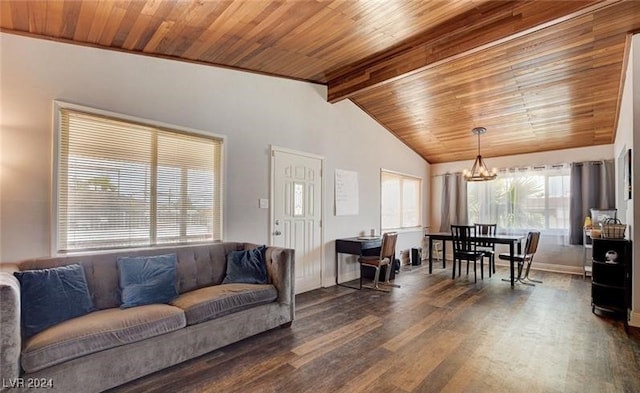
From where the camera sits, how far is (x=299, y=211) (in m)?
4.50

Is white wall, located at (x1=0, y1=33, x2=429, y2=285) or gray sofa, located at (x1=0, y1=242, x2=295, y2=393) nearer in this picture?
gray sofa, located at (x1=0, y1=242, x2=295, y2=393)

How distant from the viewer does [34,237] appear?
8.07ft

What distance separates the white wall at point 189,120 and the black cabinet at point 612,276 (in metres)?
3.20

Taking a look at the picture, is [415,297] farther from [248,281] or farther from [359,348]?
[248,281]

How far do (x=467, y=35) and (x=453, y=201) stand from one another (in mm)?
4739

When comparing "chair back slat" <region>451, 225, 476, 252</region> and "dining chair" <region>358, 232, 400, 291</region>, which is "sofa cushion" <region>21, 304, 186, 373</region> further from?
"chair back slat" <region>451, 225, 476, 252</region>

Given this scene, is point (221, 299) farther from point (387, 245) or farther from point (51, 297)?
point (387, 245)

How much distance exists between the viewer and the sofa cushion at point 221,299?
8.20ft

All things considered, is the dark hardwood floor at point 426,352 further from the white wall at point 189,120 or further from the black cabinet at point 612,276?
the white wall at point 189,120

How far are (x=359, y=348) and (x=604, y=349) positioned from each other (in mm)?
2158

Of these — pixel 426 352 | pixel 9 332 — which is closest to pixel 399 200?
pixel 426 352

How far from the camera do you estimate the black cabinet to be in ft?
11.0

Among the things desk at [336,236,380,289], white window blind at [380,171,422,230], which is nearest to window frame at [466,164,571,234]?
white window blind at [380,171,422,230]

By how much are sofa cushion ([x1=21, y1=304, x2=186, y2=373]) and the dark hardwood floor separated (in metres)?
0.37
